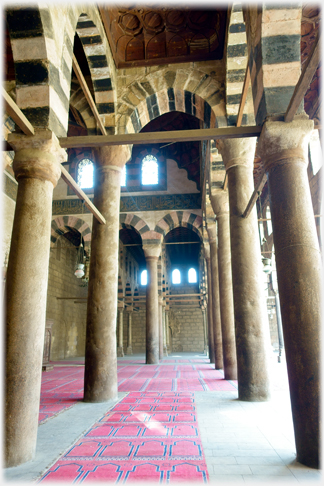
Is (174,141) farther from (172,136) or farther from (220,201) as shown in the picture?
(220,201)

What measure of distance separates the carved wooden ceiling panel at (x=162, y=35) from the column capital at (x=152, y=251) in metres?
6.66

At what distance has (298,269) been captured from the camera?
2.66 metres

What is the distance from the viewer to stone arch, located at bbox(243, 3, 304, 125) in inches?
128

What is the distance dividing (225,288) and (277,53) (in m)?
4.52

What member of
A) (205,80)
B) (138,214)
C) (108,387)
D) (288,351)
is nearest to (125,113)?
(205,80)

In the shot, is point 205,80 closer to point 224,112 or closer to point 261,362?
point 224,112

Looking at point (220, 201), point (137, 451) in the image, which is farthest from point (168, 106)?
point (137, 451)

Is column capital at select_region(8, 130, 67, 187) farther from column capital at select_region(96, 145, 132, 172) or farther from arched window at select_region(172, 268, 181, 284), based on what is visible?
arched window at select_region(172, 268, 181, 284)

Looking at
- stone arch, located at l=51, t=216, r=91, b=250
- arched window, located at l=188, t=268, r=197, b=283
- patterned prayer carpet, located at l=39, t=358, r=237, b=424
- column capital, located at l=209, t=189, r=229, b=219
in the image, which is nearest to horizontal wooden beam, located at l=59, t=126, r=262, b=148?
patterned prayer carpet, located at l=39, t=358, r=237, b=424

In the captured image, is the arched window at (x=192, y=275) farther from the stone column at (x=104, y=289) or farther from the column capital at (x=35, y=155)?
the column capital at (x=35, y=155)

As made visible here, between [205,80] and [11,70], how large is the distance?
3899mm

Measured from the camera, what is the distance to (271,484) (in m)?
2.19

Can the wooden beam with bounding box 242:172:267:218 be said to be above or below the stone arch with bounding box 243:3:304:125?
below

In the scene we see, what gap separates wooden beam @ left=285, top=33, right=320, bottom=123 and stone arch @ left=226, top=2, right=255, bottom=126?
2.77 m
